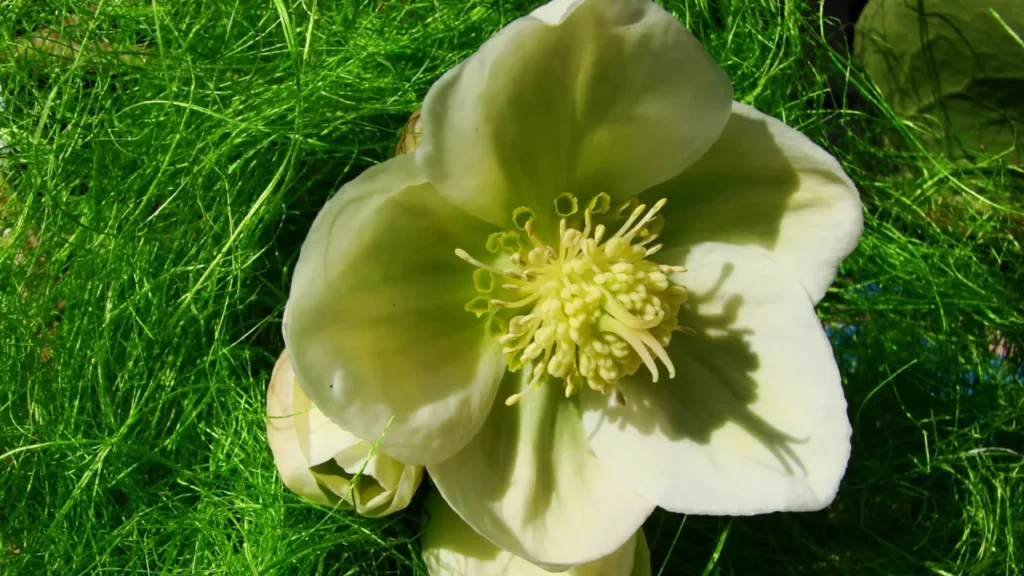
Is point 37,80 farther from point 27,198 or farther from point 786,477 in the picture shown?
point 786,477

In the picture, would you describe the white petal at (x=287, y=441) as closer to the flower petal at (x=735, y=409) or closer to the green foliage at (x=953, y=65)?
the flower petal at (x=735, y=409)

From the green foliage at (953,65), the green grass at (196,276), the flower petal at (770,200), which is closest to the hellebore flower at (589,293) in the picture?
the flower petal at (770,200)

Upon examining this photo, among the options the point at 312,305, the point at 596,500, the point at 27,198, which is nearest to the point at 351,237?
the point at 312,305

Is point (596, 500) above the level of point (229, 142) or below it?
below

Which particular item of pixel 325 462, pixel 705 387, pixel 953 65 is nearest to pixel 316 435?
pixel 325 462

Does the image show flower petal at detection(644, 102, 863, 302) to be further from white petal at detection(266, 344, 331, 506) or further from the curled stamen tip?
white petal at detection(266, 344, 331, 506)
